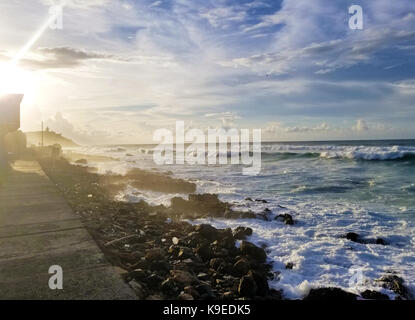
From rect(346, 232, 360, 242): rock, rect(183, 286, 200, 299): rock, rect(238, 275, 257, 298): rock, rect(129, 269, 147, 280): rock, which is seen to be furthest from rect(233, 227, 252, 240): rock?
rect(129, 269, 147, 280): rock

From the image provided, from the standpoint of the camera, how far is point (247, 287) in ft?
13.6

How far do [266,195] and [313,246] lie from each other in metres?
6.65

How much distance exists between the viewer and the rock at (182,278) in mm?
4002

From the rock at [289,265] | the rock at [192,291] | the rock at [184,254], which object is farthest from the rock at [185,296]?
the rock at [289,265]

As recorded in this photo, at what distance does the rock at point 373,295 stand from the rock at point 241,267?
1.71 metres

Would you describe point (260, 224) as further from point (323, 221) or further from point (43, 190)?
point (43, 190)

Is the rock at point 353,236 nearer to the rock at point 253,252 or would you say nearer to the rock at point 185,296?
the rock at point 253,252

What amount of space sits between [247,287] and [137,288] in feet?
5.14

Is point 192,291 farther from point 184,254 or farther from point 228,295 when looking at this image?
point 184,254

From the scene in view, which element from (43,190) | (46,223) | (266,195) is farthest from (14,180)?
(266,195)

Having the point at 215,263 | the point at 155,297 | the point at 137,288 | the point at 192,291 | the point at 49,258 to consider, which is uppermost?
the point at 49,258

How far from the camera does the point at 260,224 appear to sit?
330 inches

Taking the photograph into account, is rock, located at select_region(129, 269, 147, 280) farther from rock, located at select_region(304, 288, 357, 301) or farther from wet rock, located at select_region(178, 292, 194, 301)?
rock, located at select_region(304, 288, 357, 301)

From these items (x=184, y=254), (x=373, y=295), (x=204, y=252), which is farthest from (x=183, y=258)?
(x=373, y=295)
